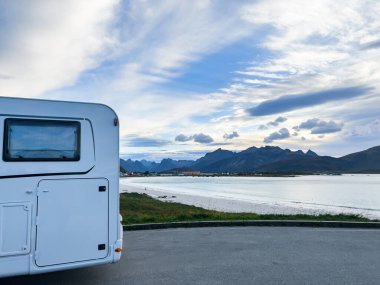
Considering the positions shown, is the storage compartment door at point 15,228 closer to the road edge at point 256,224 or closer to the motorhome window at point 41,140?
the motorhome window at point 41,140

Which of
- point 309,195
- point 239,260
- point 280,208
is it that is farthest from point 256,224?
point 309,195

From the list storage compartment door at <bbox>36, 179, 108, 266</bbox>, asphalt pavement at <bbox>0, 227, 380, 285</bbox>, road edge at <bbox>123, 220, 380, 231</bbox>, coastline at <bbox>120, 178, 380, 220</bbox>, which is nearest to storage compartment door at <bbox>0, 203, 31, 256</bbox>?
storage compartment door at <bbox>36, 179, 108, 266</bbox>

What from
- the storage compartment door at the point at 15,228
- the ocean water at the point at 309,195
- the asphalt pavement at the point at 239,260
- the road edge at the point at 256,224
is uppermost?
the storage compartment door at the point at 15,228

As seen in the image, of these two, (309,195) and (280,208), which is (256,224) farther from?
(309,195)

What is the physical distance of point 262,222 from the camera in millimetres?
11906

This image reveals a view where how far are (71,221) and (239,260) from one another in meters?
3.55

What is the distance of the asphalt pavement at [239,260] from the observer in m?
6.43

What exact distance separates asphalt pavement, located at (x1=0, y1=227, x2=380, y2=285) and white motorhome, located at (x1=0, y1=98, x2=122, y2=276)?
902mm

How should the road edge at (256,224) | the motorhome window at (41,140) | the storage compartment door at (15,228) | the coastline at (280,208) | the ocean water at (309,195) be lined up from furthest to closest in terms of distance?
the ocean water at (309,195), the coastline at (280,208), the road edge at (256,224), the motorhome window at (41,140), the storage compartment door at (15,228)

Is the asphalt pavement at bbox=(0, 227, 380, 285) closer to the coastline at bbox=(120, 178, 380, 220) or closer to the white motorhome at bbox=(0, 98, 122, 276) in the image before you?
the white motorhome at bbox=(0, 98, 122, 276)

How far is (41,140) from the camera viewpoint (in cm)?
584

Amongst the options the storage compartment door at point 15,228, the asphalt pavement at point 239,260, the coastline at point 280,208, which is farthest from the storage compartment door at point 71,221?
the coastline at point 280,208

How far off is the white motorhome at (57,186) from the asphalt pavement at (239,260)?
Answer: 902 mm

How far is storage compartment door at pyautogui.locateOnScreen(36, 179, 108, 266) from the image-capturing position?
568 cm
